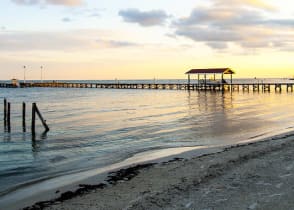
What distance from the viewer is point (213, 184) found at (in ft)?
30.6

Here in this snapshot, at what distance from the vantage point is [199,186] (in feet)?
30.3

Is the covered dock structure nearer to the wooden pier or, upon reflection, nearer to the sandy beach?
the wooden pier

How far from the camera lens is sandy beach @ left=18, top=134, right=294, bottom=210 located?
312 inches

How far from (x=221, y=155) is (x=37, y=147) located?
9.12 m

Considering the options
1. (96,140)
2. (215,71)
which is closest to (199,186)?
(96,140)

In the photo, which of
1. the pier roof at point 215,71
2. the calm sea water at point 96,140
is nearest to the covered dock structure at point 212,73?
the pier roof at point 215,71

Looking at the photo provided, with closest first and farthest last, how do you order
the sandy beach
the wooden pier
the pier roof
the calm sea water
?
Result: the sandy beach, the calm sea water, the pier roof, the wooden pier

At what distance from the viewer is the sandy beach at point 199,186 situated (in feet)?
26.0

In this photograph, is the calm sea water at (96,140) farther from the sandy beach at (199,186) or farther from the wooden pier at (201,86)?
the wooden pier at (201,86)

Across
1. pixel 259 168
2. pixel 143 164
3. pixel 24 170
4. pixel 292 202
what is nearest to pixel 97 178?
pixel 143 164

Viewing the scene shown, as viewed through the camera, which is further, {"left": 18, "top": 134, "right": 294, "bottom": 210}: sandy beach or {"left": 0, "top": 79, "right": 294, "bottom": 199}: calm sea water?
{"left": 0, "top": 79, "right": 294, "bottom": 199}: calm sea water

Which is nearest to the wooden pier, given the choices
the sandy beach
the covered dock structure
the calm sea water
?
the covered dock structure

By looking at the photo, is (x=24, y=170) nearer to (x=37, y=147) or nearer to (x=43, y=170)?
(x=43, y=170)

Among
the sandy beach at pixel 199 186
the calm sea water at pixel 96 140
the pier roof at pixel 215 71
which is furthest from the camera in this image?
the pier roof at pixel 215 71
